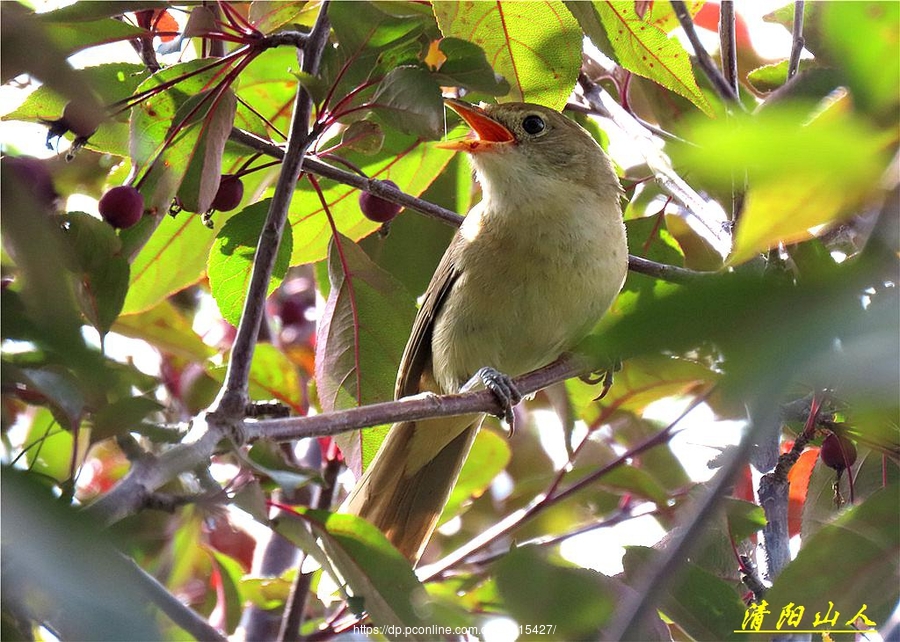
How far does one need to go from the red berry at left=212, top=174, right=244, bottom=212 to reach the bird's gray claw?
0.97m

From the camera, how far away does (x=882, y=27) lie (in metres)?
0.98

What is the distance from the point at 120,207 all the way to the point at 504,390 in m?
1.30

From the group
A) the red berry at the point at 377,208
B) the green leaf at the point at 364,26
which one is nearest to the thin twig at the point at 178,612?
the green leaf at the point at 364,26

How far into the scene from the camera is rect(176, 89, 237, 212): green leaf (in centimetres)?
238

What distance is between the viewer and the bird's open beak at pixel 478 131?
11.4ft

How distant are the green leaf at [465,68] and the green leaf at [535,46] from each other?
321 millimetres

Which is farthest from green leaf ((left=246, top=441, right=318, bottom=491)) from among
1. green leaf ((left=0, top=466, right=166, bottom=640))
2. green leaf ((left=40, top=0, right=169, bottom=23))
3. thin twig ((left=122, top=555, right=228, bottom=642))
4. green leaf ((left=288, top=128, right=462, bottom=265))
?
green leaf ((left=288, top=128, right=462, bottom=265))

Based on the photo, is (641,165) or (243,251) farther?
(641,165)

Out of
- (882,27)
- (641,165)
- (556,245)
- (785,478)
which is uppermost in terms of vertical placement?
(641,165)

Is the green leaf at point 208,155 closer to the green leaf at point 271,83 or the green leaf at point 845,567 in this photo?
the green leaf at point 271,83

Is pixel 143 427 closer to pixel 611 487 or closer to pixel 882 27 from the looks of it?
pixel 882 27

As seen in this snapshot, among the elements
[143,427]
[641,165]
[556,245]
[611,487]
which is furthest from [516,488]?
[143,427]

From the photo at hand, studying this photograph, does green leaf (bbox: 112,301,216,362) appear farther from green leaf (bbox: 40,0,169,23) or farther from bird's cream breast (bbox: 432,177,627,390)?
green leaf (bbox: 40,0,169,23)

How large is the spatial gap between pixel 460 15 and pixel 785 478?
1521 millimetres
